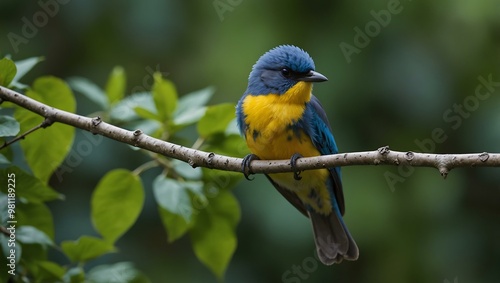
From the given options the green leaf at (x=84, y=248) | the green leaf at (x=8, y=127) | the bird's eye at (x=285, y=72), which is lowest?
the green leaf at (x=84, y=248)

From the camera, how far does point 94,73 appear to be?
632 cm

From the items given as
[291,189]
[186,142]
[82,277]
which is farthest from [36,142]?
[291,189]

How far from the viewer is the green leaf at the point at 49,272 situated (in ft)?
9.54

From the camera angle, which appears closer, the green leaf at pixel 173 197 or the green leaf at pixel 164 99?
the green leaf at pixel 173 197

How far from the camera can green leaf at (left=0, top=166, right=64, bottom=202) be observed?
2.83 m

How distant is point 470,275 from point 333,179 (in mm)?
2113

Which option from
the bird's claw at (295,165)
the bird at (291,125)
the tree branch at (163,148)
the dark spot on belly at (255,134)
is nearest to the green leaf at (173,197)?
the tree branch at (163,148)

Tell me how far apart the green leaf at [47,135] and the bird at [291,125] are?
86 cm

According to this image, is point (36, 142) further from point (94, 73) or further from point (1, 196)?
point (94, 73)

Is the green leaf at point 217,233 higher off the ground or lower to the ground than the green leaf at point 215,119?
lower

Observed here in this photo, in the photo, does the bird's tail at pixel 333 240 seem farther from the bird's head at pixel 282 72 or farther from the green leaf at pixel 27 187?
the green leaf at pixel 27 187

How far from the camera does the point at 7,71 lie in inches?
111

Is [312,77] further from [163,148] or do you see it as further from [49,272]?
[49,272]

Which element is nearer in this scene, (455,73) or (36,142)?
(36,142)
